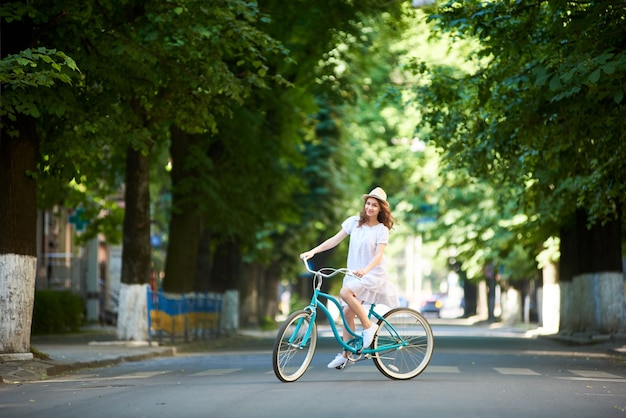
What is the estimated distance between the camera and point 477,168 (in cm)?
2677

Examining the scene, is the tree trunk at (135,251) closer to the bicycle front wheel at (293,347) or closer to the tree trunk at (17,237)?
the tree trunk at (17,237)

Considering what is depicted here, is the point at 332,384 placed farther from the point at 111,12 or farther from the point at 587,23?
the point at 111,12

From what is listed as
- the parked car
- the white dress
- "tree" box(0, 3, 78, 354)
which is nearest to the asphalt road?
the white dress

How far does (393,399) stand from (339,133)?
41969mm

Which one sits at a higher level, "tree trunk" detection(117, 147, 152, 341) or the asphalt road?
"tree trunk" detection(117, 147, 152, 341)

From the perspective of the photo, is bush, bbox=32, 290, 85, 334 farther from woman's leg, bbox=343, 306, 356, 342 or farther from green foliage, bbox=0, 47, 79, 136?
woman's leg, bbox=343, 306, 356, 342

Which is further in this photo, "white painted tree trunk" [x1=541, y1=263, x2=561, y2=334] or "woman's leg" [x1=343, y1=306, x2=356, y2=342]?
"white painted tree trunk" [x1=541, y1=263, x2=561, y2=334]

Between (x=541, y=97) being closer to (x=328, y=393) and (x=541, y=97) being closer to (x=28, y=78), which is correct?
(x=28, y=78)

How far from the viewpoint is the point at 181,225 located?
32000mm

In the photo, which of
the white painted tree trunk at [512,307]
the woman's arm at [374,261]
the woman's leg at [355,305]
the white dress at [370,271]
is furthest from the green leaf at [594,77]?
the white painted tree trunk at [512,307]

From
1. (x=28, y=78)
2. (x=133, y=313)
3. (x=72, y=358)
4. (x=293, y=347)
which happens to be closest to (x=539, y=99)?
(x=293, y=347)

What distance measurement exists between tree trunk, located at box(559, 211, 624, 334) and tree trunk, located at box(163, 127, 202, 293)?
9.42 meters

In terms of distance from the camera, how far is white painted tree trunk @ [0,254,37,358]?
19.0m

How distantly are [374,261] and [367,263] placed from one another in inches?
8.8
